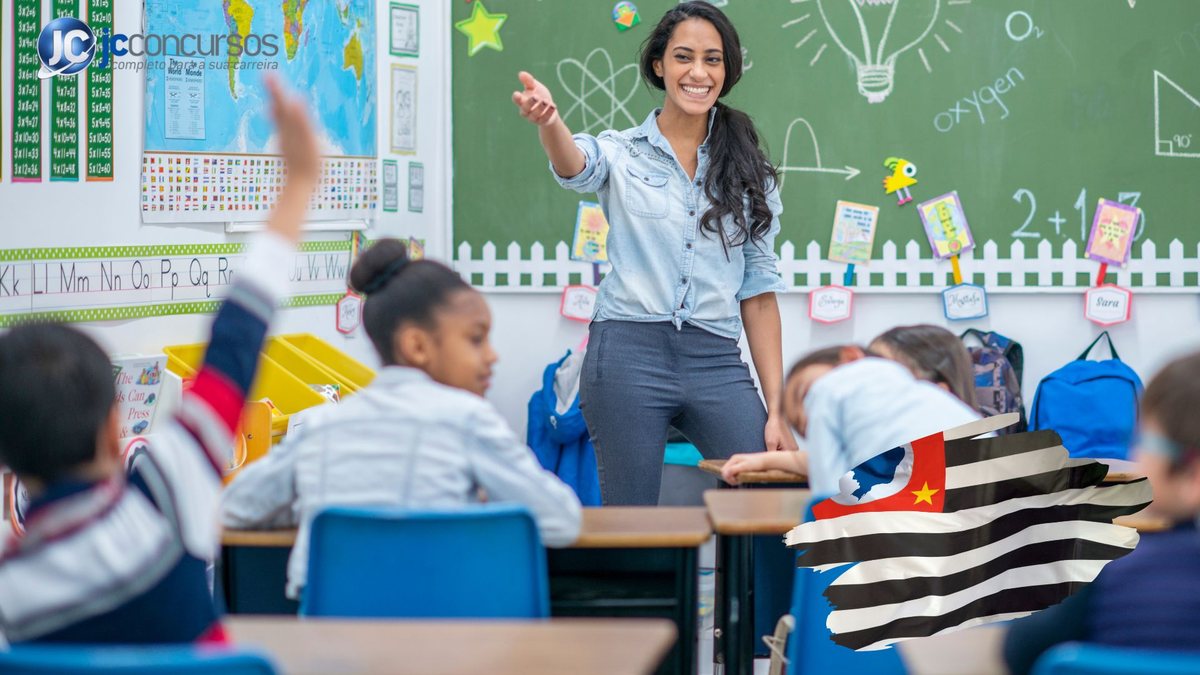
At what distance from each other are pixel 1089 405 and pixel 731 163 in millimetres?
1872

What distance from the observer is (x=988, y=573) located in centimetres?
177

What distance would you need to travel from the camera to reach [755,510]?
2.09 meters

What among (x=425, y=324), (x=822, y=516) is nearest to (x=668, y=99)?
(x=425, y=324)

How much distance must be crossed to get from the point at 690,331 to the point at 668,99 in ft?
1.74

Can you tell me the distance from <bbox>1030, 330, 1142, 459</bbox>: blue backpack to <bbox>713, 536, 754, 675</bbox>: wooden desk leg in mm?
2005

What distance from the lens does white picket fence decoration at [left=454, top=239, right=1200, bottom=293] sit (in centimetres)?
439

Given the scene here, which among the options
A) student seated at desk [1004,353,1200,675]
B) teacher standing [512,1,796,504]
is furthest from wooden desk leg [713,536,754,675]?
student seated at desk [1004,353,1200,675]

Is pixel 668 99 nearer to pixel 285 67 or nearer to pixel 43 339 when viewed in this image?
pixel 285 67

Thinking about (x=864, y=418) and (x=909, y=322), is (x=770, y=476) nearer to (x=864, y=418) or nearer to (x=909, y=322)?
(x=864, y=418)

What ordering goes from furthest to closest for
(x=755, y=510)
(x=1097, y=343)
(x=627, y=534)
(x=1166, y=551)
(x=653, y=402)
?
(x=1097, y=343), (x=653, y=402), (x=755, y=510), (x=627, y=534), (x=1166, y=551)

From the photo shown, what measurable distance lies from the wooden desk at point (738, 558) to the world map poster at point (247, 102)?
1835 millimetres

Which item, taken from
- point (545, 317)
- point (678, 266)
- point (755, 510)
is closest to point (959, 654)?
point (755, 510)

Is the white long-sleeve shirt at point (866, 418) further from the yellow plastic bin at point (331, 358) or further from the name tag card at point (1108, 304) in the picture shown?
the name tag card at point (1108, 304)

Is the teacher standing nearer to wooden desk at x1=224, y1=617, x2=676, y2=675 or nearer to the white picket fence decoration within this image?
wooden desk at x1=224, y1=617, x2=676, y2=675
